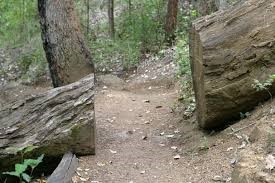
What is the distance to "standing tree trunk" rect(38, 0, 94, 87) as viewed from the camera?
888cm

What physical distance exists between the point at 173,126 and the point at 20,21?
11589mm

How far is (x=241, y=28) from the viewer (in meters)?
5.87

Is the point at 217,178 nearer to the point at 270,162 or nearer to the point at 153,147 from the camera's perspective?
the point at 270,162

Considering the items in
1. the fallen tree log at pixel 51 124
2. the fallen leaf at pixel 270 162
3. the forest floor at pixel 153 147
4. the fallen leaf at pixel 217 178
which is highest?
the fallen leaf at pixel 270 162

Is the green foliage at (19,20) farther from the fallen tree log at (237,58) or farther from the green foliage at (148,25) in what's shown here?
the fallen tree log at (237,58)

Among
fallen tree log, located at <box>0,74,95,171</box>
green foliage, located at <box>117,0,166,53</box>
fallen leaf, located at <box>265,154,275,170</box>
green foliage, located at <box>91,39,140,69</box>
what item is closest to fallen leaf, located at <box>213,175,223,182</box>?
fallen leaf, located at <box>265,154,275,170</box>

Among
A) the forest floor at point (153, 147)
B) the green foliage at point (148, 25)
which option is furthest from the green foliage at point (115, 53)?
the forest floor at point (153, 147)

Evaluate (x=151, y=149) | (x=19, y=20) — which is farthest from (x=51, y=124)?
(x=19, y=20)

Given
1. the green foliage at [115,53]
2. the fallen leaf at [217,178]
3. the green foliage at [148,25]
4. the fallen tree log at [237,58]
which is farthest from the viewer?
the green foliage at [148,25]

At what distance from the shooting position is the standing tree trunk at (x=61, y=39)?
350 inches

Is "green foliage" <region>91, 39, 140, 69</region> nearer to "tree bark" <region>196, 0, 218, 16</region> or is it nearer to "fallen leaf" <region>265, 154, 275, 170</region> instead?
"tree bark" <region>196, 0, 218, 16</region>

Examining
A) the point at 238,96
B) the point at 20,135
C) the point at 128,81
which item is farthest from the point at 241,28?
the point at 128,81

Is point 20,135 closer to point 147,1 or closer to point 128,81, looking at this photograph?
point 128,81

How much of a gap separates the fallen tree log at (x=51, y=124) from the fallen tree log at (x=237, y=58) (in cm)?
178
